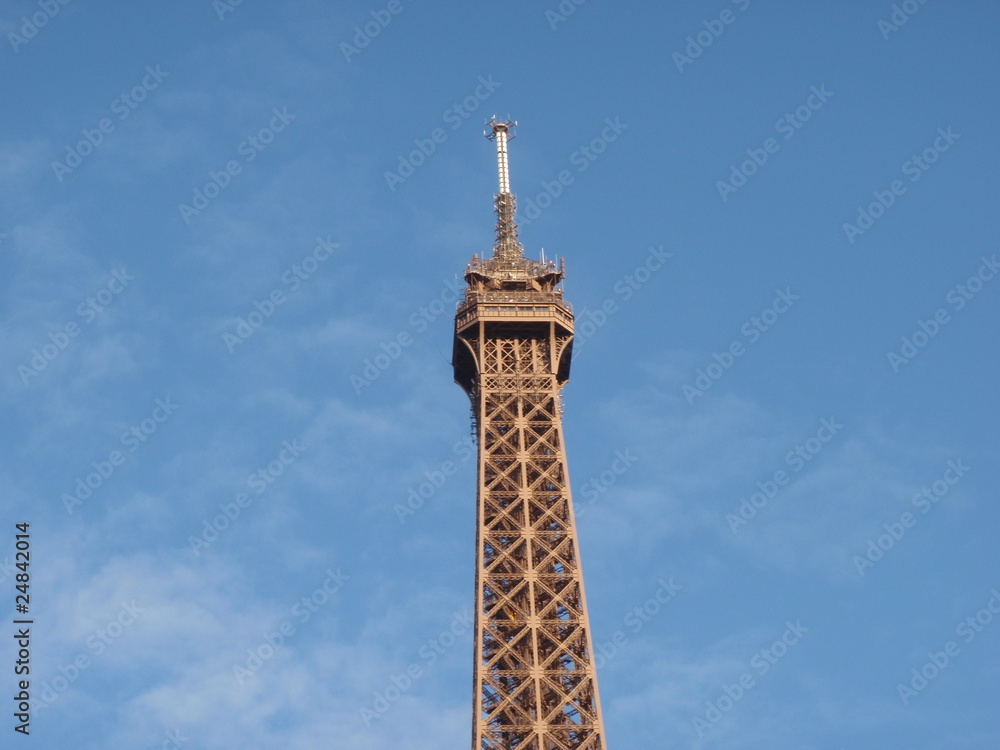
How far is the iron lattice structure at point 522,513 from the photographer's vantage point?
426 feet

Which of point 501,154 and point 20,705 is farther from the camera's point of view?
point 501,154

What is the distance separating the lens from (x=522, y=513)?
138250 mm

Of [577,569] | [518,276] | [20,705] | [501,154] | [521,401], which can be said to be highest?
[501,154]

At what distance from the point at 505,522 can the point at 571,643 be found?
1050 cm

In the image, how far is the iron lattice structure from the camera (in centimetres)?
12975

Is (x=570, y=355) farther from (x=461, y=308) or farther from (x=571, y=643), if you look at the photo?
(x=571, y=643)

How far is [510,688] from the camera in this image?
131125mm

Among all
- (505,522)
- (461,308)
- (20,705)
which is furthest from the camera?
(461,308)

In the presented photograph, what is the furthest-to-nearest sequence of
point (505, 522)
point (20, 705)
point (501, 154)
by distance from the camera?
point (501, 154), point (505, 522), point (20, 705)

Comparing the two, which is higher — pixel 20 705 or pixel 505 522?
pixel 505 522

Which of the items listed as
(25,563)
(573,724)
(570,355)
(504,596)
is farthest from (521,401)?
(25,563)

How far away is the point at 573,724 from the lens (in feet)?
424

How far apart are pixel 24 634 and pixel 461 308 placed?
145 feet

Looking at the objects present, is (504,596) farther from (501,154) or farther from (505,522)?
(501,154)
